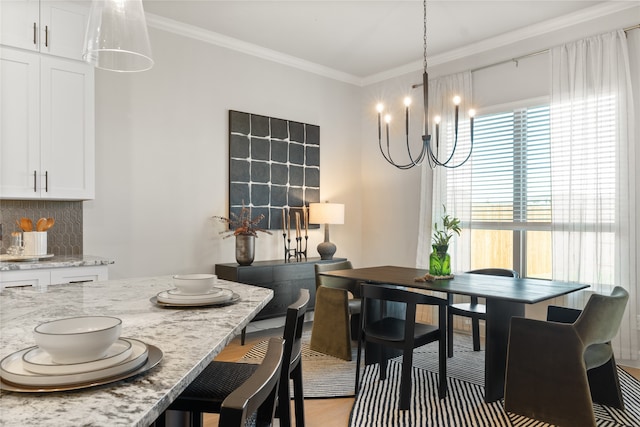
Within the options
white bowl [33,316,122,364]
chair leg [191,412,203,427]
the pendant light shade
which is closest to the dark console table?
the pendant light shade

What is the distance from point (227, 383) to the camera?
134 cm

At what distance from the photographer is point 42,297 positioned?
154cm

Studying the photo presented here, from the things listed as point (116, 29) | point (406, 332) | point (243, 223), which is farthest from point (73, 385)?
point (243, 223)

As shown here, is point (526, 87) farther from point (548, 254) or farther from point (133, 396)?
point (133, 396)

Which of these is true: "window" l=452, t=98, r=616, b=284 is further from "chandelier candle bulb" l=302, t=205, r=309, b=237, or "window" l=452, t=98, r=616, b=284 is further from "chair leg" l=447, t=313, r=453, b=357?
"chandelier candle bulb" l=302, t=205, r=309, b=237

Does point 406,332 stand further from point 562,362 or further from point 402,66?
point 402,66

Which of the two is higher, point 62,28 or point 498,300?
point 62,28

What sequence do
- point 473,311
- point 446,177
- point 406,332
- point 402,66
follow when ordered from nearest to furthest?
point 406,332, point 473,311, point 446,177, point 402,66

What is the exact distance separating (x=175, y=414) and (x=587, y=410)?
2094mm

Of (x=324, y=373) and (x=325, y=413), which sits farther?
(x=324, y=373)

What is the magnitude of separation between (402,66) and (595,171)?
7.94ft

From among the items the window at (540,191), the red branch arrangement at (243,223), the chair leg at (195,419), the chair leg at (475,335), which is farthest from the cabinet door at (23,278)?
the window at (540,191)

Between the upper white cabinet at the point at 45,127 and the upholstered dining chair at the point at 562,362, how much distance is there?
3.11 meters

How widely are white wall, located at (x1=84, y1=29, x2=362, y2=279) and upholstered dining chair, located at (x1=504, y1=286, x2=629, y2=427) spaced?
288cm
